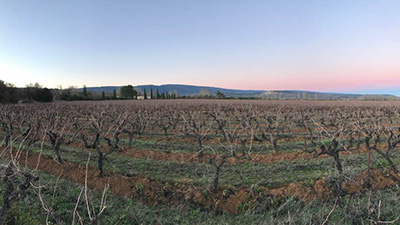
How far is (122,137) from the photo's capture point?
1430cm

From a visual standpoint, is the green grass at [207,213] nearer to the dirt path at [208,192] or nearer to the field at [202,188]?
the field at [202,188]

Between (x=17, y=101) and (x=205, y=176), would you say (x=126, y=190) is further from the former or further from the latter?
(x=17, y=101)

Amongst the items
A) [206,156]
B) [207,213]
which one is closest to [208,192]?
[207,213]

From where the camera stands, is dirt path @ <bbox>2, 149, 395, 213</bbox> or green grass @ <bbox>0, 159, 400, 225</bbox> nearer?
green grass @ <bbox>0, 159, 400, 225</bbox>

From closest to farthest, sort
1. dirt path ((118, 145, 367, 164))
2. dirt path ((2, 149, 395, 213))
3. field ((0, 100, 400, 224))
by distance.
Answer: field ((0, 100, 400, 224)), dirt path ((2, 149, 395, 213)), dirt path ((118, 145, 367, 164))

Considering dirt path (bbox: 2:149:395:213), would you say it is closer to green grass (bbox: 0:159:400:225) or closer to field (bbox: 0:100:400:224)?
field (bbox: 0:100:400:224)

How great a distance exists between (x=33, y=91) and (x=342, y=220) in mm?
52365

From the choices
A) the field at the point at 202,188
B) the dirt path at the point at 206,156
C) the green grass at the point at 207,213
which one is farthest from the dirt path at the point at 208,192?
the dirt path at the point at 206,156

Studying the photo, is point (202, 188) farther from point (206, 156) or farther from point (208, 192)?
point (206, 156)

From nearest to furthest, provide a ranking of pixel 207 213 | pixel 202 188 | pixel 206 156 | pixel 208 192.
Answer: pixel 207 213 → pixel 208 192 → pixel 202 188 → pixel 206 156

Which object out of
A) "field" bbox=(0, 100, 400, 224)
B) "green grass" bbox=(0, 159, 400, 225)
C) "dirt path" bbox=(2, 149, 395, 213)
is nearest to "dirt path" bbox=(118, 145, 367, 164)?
"field" bbox=(0, 100, 400, 224)

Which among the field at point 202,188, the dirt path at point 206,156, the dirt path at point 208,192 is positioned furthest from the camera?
the dirt path at point 206,156

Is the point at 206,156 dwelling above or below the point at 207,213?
above

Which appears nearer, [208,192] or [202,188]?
[208,192]
